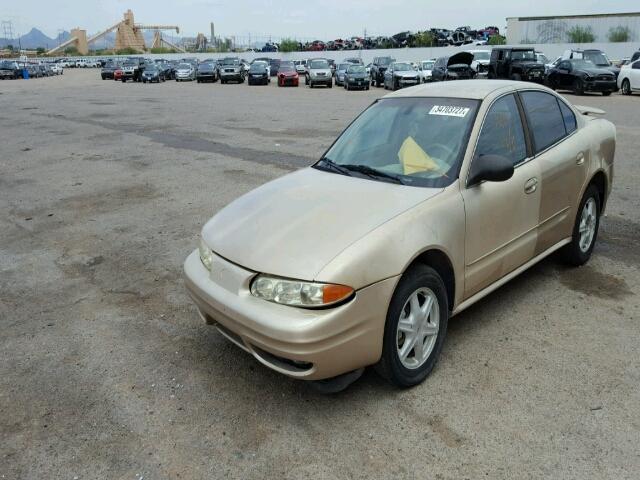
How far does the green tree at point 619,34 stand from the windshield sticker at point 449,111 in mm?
55418

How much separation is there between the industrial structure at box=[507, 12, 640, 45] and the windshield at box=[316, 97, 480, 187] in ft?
182

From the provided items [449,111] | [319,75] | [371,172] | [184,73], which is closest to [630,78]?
[319,75]

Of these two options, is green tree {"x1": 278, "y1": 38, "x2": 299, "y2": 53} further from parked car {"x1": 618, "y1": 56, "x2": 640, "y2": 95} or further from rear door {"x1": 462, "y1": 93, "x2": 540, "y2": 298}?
rear door {"x1": 462, "y1": 93, "x2": 540, "y2": 298}

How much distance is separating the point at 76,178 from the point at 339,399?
25.4 ft

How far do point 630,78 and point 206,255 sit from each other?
24.7m

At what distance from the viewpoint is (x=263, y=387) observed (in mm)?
3422

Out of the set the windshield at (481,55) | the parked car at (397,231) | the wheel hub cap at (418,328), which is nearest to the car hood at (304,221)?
the parked car at (397,231)

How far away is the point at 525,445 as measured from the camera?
285cm

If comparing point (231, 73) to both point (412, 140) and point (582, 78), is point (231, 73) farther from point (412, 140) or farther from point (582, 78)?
point (412, 140)

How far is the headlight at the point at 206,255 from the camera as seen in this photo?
353cm

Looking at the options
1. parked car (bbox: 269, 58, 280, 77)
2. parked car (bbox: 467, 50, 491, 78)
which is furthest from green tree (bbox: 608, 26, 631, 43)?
parked car (bbox: 269, 58, 280, 77)

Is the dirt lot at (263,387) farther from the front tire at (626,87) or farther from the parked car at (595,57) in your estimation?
the parked car at (595,57)

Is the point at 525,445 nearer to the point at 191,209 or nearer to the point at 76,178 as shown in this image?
the point at 191,209

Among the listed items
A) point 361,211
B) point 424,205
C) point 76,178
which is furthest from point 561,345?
point 76,178
